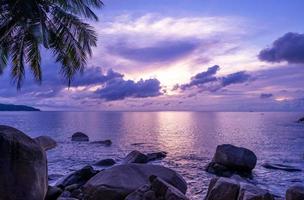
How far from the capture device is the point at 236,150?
24.3m

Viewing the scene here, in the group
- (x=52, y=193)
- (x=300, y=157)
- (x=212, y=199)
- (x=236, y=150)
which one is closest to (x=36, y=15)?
(x=52, y=193)

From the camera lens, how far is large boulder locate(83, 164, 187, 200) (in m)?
14.0

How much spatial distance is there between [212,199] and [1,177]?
7.35 m

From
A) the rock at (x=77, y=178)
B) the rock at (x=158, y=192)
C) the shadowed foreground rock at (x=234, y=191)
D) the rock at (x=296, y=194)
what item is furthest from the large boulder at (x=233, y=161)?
the rock at (x=158, y=192)

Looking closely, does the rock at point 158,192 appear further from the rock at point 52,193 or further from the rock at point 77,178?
the rock at point 77,178

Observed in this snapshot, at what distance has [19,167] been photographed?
36.8 feet

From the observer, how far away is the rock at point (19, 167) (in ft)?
36.1

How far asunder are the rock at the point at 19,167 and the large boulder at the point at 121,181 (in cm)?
284

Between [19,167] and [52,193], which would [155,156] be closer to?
[52,193]

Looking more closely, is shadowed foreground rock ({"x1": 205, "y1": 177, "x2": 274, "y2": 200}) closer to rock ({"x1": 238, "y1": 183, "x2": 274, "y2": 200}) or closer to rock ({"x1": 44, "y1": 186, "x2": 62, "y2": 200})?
rock ({"x1": 238, "y1": 183, "x2": 274, "y2": 200})

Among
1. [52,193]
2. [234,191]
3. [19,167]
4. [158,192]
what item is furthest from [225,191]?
[19,167]

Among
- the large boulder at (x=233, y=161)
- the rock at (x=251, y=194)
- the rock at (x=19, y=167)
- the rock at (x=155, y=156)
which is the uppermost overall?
the rock at (x=19, y=167)

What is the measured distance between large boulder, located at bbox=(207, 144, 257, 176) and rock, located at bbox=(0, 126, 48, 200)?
14.7 meters

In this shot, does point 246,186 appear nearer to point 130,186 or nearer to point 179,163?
point 130,186
